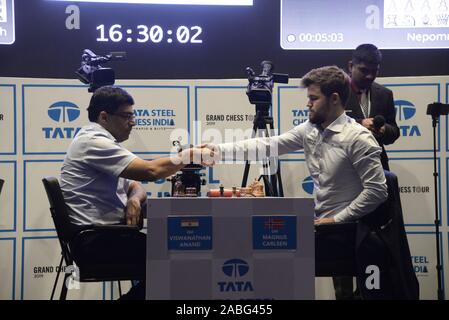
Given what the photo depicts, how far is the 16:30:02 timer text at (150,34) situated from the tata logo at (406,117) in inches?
64.2

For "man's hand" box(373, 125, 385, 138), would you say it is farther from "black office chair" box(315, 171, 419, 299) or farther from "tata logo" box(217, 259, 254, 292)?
"tata logo" box(217, 259, 254, 292)

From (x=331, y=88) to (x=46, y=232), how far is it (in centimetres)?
234

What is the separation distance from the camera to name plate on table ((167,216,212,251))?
228 centimetres

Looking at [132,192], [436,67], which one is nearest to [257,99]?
[132,192]

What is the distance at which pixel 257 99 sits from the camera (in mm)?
3924

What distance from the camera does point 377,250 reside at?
287cm

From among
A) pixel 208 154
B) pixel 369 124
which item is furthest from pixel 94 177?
pixel 369 124

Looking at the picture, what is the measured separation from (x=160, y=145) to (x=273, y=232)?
7.32 feet

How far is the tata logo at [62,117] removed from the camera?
431cm

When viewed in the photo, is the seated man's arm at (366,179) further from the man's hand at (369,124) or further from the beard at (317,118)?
the man's hand at (369,124)

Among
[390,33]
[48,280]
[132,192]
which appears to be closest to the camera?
[132,192]

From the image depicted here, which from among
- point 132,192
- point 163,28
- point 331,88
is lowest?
point 132,192

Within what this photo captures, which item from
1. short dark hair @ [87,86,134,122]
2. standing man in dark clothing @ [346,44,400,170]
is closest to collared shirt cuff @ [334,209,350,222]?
standing man in dark clothing @ [346,44,400,170]
